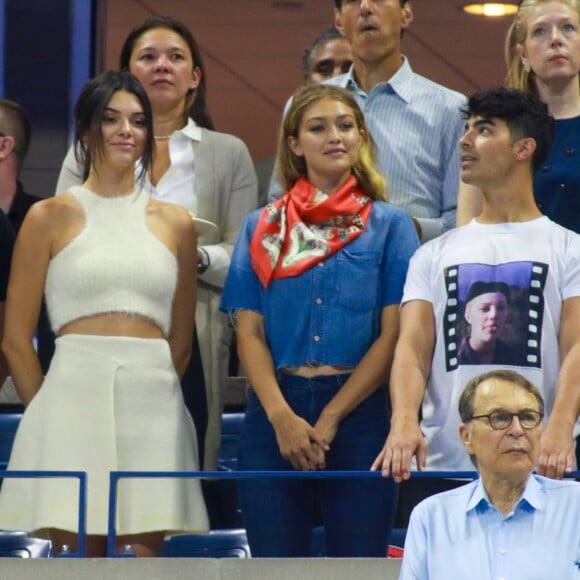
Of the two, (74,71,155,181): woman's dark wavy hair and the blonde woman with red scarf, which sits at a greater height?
(74,71,155,181): woman's dark wavy hair

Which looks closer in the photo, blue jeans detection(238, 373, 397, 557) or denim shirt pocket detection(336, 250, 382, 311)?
blue jeans detection(238, 373, 397, 557)

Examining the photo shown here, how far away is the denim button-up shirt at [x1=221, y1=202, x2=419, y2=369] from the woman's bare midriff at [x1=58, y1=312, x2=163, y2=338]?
0.25 metres

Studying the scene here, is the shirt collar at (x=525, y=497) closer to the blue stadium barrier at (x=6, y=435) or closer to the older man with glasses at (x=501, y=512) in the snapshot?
the older man with glasses at (x=501, y=512)

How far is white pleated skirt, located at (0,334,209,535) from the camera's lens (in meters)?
5.25

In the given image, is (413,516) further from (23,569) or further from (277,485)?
(23,569)

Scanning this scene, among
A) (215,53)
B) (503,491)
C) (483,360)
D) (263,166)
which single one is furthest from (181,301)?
(215,53)

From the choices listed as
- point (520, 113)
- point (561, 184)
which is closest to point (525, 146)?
point (520, 113)

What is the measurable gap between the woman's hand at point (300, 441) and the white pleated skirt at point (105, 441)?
1.09 feet

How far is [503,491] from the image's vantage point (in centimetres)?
455

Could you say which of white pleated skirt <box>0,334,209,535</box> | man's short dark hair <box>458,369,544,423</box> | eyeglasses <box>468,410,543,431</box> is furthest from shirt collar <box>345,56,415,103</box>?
eyeglasses <box>468,410,543,431</box>

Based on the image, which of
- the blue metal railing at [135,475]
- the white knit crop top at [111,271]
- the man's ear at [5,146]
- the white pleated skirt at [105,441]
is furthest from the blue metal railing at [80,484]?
the man's ear at [5,146]

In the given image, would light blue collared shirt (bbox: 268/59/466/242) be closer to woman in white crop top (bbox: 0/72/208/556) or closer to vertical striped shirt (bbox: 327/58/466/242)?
vertical striped shirt (bbox: 327/58/466/242)

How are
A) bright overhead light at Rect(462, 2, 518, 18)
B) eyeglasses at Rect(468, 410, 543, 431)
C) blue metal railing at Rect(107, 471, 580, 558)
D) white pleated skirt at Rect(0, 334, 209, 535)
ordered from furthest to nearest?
bright overhead light at Rect(462, 2, 518, 18)
white pleated skirt at Rect(0, 334, 209, 535)
blue metal railing at Rect(107, 471, 580, 558)
eyeglasses at Rect(468, 410, 543, 431)

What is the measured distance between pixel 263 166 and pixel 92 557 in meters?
2.52
